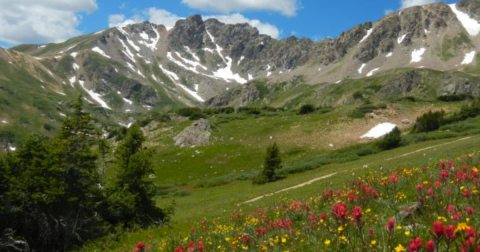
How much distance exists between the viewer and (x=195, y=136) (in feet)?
274

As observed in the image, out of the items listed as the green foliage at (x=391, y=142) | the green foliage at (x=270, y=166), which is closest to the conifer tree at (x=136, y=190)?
the green foliage at (x=270, y=166)

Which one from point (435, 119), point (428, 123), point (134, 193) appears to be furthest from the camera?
point (435, 119)

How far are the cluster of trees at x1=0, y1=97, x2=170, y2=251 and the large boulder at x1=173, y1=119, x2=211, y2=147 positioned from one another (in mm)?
52924

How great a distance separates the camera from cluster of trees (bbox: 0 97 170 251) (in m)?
22.5

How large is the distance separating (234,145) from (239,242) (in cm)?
6949

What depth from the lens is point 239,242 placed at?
Result: 9.28 m

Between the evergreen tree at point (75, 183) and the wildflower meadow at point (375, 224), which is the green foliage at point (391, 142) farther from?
the wildflower meadow at point (375, 224)

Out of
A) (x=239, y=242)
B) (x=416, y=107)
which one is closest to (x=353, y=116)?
(x=416, y=107)

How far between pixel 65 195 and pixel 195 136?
196ft

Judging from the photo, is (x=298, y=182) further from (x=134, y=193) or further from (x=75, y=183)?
(x=75, y=183)

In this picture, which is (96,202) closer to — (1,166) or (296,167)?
(1,166)

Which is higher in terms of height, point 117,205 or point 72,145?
point 72,145

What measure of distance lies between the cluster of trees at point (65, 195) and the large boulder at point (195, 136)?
52.9 meters

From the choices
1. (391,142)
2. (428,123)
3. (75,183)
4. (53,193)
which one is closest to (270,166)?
(391,142)
